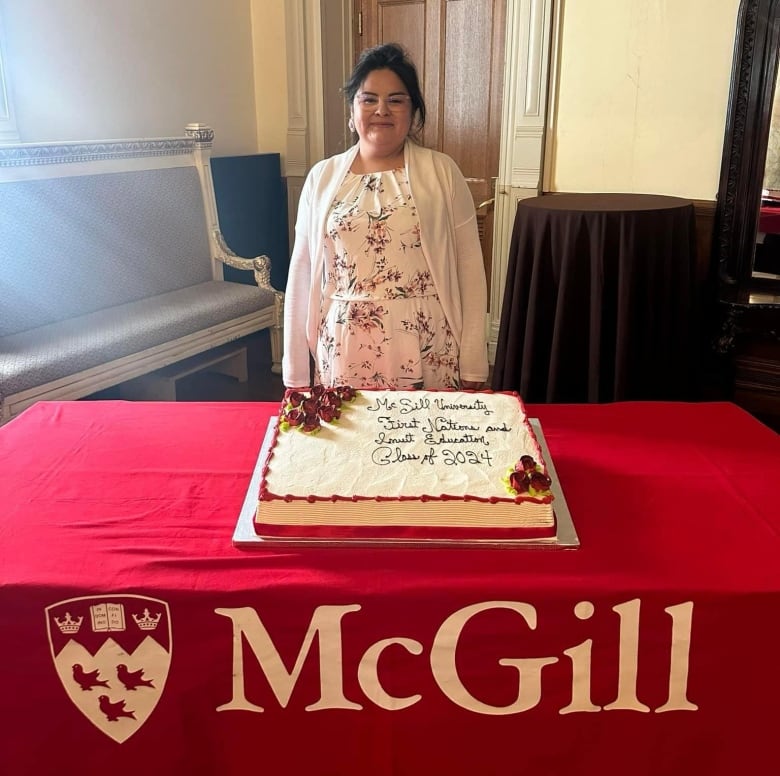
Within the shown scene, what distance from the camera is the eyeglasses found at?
1939 millimetres

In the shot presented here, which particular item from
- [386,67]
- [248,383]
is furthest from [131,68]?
[386,67]

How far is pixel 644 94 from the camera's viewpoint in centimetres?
374

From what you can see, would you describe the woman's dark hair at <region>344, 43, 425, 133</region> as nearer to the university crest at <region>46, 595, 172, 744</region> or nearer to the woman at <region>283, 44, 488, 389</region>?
the woman at <region>283, 44, 488, 389</region>

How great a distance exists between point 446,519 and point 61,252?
9.17 ft

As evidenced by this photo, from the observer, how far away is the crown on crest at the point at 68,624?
3.55 feet

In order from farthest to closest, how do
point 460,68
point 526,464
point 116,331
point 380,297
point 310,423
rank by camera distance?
point 460,68, point 116,331, point 380,297, point 310,423, point 526,464

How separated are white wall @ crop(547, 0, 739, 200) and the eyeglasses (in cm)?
216

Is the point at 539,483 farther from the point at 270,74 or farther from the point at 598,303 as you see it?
the point at 270,74

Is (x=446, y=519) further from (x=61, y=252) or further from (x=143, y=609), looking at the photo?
(x=61, y=252)

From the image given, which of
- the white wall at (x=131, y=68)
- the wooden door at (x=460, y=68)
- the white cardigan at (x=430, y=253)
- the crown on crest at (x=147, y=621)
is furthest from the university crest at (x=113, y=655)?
the wooden door at (x=460, y=68)

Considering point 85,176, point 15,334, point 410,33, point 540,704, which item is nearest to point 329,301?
point 540,704

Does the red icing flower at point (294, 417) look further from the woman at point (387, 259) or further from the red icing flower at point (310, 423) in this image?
the woman at point (387, 259)

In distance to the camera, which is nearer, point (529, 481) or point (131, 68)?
point (529, 481)

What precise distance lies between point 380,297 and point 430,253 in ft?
0.52
